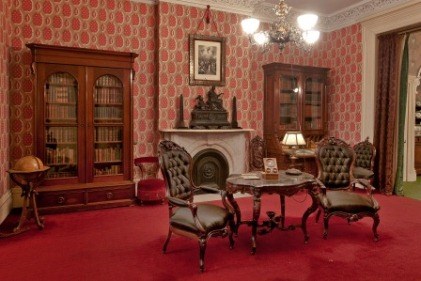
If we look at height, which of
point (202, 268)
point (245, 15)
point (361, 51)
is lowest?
point (202, 268)

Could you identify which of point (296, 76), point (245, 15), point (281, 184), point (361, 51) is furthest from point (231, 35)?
point (281, 184)

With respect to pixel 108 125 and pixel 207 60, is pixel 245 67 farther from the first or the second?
pixel 108 125

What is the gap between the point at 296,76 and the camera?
6859 millimetres

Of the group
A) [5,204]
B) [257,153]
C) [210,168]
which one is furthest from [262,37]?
[5,204]

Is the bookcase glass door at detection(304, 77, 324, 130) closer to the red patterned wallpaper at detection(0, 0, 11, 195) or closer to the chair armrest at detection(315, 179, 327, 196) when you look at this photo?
the chair armrest at detection(315, 179, 327, 196)

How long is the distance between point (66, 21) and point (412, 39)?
22.6ft

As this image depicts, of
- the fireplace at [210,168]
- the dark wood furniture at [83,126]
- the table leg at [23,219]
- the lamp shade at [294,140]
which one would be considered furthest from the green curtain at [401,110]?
the table leg at [23,219]

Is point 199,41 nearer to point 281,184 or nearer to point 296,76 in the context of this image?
point 296,76

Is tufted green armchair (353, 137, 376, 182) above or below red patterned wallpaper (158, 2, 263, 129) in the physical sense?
below

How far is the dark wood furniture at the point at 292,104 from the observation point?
22.0 ft

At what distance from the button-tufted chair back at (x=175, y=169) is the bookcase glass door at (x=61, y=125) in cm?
210

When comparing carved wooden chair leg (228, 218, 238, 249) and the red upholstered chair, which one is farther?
the red upholstered chair

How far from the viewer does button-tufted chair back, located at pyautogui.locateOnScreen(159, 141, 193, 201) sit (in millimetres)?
3490

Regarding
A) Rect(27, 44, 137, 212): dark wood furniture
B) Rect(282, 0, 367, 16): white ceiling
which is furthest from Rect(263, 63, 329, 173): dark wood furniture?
Rect(27, 44, 137, 212): dark wood furniture
